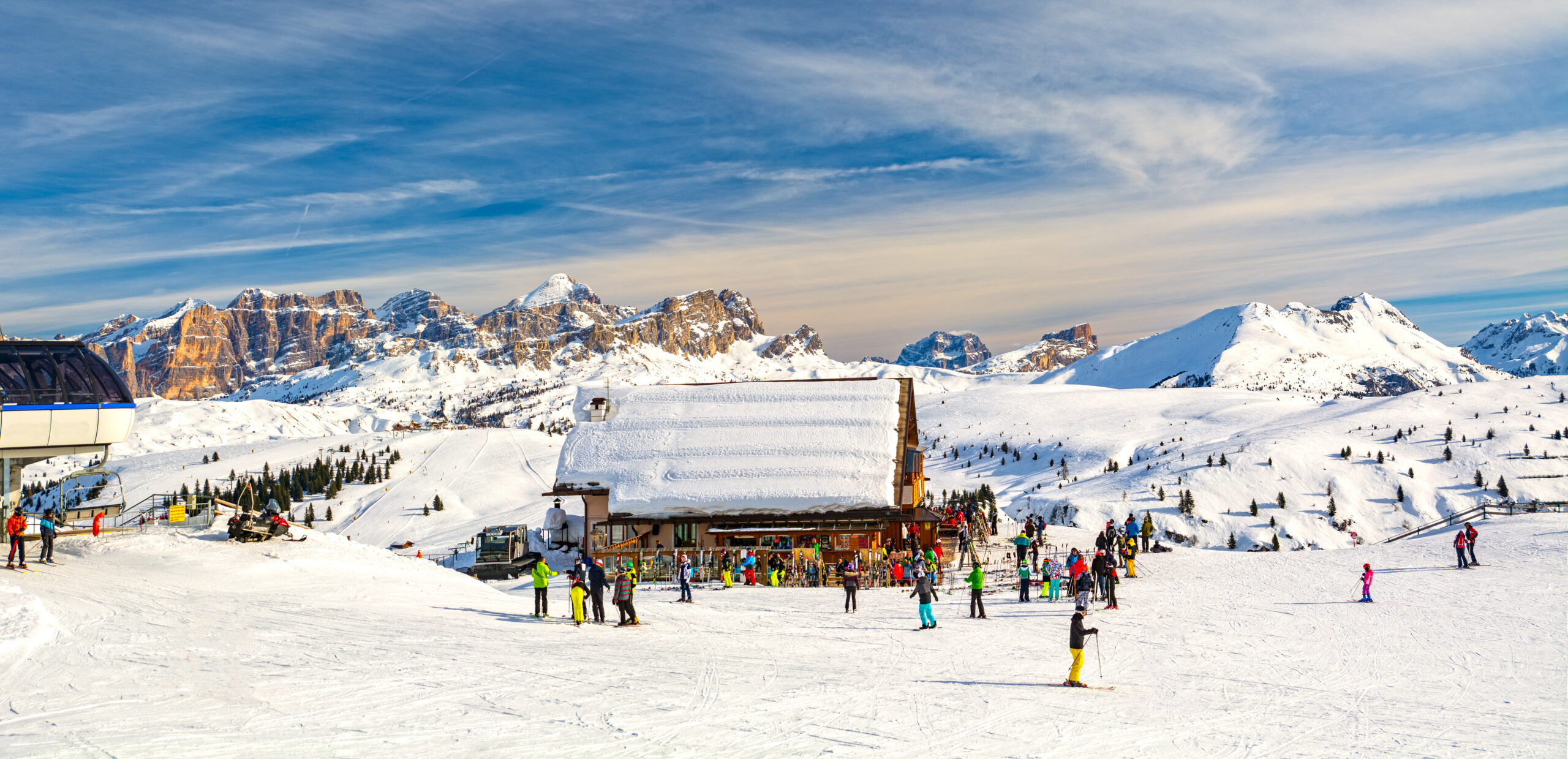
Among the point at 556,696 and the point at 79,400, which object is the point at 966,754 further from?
the point at 79,400

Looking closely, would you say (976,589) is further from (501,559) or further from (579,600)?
(501,559)

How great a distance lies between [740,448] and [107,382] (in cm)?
2077

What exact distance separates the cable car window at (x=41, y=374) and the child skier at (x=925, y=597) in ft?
77.2

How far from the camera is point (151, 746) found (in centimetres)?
1090

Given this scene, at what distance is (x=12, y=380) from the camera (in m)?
25.3

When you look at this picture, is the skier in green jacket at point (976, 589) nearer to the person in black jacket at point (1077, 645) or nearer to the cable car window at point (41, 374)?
the person in black jacket at point (1077, 645)

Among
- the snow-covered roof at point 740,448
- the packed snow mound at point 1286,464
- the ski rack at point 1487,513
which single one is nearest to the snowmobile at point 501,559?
the snow-covered roof at point 740,448

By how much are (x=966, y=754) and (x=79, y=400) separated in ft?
87.0

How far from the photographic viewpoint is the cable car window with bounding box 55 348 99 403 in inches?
1027

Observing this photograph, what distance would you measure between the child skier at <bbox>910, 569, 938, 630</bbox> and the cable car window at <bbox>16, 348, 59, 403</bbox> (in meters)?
23.5

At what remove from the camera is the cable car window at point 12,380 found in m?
25.1

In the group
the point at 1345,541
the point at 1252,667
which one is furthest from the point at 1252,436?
the point at 1252,667

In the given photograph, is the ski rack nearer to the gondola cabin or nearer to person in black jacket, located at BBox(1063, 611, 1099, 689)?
person in black jacket, located at BBox(1063, 611, 1099, 689)

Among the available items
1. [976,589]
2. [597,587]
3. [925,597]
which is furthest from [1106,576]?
[597,587]
